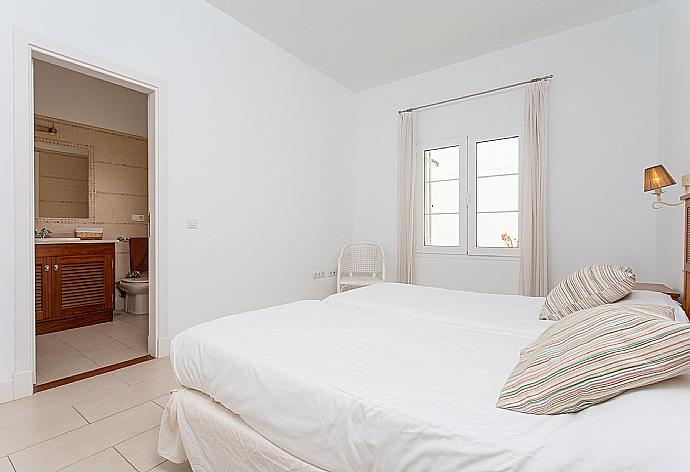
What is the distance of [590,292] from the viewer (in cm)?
194

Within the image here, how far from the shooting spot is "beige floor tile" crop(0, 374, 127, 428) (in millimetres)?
2035

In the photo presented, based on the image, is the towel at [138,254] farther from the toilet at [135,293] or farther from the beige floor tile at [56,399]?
the beige floor tile at [56,399]

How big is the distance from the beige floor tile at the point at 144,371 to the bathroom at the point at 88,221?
12 cm

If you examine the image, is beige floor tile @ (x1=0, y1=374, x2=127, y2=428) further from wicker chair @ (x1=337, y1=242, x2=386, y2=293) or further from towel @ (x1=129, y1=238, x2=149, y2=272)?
wicker chair @ (x1=337, y1=242, x2=386, y2=293)

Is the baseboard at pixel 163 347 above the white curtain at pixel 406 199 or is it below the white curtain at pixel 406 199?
below

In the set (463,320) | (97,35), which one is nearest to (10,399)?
(97,35)

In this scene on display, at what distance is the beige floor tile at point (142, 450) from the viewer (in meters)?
1.63

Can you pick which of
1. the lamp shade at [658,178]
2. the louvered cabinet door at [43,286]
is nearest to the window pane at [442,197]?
the lamp shade at [658,178]

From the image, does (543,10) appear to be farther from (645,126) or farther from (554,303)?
(554,303)

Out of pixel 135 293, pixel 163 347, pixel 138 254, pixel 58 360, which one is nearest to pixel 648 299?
pixel 163 347

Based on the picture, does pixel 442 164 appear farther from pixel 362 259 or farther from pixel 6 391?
pixel 6 391

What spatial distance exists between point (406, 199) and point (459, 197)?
0.65 metres

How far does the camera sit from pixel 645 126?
3.21 meters

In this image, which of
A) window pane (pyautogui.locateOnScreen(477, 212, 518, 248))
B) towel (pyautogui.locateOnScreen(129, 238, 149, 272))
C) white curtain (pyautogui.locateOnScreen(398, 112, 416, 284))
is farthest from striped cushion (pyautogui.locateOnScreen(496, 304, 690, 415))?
towel (pyautogui.locateOnScreen(129, 238, 149, 272))
